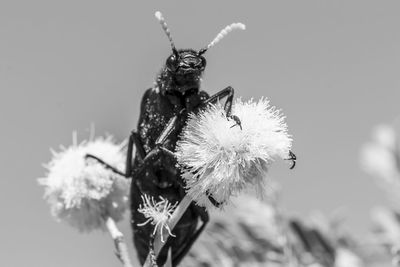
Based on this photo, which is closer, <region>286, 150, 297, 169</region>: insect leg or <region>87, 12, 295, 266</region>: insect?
<region>286, 150, 297, 169</region>: insect leg

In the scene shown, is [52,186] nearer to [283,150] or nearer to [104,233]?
[104,233]

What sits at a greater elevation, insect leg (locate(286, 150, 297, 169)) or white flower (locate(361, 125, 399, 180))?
white flower (locate(361, 125, 399, 180))

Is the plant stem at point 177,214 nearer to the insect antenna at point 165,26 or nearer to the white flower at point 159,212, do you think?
the white flower at point 159,212

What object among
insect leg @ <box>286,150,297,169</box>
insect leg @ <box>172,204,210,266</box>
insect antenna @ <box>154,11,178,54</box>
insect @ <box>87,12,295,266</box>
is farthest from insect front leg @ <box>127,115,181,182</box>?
insect leg @ <box>286,150,297,169</box>

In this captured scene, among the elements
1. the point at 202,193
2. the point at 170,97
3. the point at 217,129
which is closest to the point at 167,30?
the point at 170,97

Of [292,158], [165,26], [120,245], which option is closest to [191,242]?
[120,245]

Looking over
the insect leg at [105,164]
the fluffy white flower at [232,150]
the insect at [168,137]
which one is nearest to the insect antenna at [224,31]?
the insect at [168,137]

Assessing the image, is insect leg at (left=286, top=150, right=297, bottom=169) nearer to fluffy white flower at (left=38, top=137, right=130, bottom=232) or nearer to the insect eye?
the insect eye
